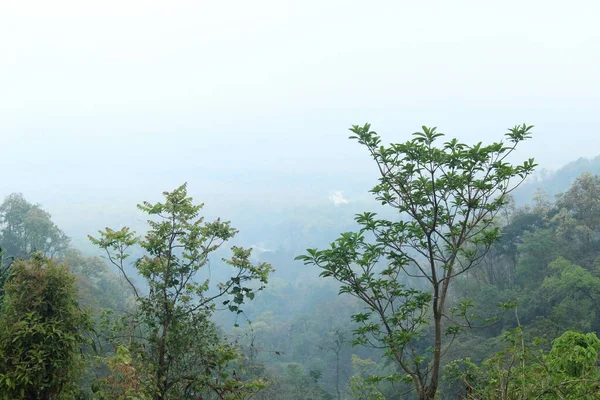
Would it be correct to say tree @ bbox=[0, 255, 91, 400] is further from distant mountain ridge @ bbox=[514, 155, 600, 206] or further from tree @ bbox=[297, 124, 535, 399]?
distant mountain ridge @ bbox=[514, 155, 600, 206]

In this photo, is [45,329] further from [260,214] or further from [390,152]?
[260,214]

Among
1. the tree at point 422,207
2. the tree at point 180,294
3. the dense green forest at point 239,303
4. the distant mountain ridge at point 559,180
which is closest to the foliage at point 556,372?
the dense green forest at point 239,303

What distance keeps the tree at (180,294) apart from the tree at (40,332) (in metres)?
0.42

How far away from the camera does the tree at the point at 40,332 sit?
288 cm

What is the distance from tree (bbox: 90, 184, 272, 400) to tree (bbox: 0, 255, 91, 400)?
421 mm

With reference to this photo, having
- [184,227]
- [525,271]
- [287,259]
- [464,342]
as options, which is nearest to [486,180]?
[184,227]

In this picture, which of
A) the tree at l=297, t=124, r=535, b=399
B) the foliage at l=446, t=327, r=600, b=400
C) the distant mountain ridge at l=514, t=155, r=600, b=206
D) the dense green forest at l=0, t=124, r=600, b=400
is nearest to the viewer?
the foliage at l=446, t=327, r=600, b=400

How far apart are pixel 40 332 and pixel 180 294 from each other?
110cm

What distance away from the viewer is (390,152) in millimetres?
3480

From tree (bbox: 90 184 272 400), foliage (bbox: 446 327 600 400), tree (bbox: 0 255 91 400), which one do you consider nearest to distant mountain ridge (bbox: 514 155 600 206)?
foliage (bbox: 446 327 600 400)

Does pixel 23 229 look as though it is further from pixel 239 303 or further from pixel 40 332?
pixel 239 303

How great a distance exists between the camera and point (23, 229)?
2861cm

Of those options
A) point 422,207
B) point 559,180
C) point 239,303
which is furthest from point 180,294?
point 559,180

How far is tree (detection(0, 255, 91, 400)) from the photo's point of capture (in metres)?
2.88
